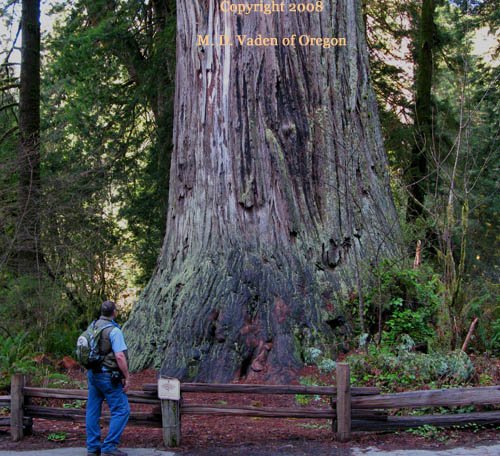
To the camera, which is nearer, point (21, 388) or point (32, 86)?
point (21, 388)

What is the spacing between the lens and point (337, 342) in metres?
10.7

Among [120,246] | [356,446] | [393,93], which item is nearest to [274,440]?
[356,446]

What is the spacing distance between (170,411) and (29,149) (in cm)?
1060

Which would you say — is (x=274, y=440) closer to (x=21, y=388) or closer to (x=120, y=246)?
(x=21, y=388)

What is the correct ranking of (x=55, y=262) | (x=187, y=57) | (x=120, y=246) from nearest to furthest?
(x=187, y=57) < (x=55, y=262) < (x=120, y=246)

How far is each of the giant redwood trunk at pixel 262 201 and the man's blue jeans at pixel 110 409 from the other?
110 inches

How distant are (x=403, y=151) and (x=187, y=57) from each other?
10.9 m

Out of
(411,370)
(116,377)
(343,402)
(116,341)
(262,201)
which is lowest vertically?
(343,402)

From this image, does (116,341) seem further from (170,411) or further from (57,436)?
(57,436)

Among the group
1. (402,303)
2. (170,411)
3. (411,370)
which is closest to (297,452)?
(170,411)

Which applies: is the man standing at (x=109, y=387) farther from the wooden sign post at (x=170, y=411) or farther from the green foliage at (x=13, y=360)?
the green foliage at (x=13, y=360)

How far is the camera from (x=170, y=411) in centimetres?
782

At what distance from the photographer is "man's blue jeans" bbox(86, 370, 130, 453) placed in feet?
23.9

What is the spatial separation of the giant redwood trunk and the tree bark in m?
4.46
